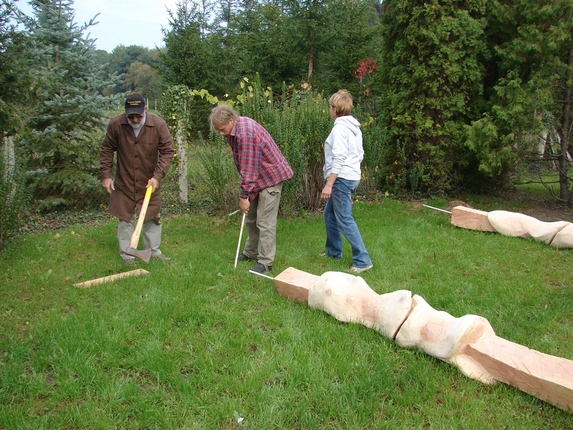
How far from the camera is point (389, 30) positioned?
8680 mm

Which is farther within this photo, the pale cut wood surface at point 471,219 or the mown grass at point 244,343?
the pale cut wood surface at point 471,219

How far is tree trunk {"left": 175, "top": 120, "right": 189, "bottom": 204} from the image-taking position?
7.69m

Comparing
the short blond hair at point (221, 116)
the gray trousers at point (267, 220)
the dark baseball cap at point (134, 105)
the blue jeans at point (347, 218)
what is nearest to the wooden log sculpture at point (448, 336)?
the gray trousers at point (267, 220)

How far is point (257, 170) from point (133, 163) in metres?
1.44

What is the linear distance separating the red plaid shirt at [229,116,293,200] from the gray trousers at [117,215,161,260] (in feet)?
4.20

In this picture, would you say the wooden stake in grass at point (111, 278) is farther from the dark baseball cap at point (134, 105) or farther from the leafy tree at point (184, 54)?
the leafy tree at point (184, 54)

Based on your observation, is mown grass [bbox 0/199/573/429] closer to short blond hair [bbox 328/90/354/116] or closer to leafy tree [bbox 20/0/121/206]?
short blond hair [bbox 328/90/354/116]

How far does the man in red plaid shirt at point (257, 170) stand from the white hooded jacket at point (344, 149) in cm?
50

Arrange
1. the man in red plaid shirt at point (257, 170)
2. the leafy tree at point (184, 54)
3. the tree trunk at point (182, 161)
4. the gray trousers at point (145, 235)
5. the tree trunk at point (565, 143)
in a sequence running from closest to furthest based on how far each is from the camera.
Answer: the man in red plaid shirt at point (257, 170), the gray trousers at point (145, 235), the tree trunk at point (565, 143), the tree trunk at point (182, 161), the leafy tree at point (184, 54)

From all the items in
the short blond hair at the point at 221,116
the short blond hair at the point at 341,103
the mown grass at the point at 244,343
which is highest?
the short blond hair at the point at 341,103

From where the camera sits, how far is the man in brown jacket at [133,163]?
4926 mm

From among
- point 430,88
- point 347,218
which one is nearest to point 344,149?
point 347,218

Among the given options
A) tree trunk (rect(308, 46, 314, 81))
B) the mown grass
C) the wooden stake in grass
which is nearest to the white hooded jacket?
the mown grass

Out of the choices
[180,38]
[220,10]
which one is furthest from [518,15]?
[220,10]
